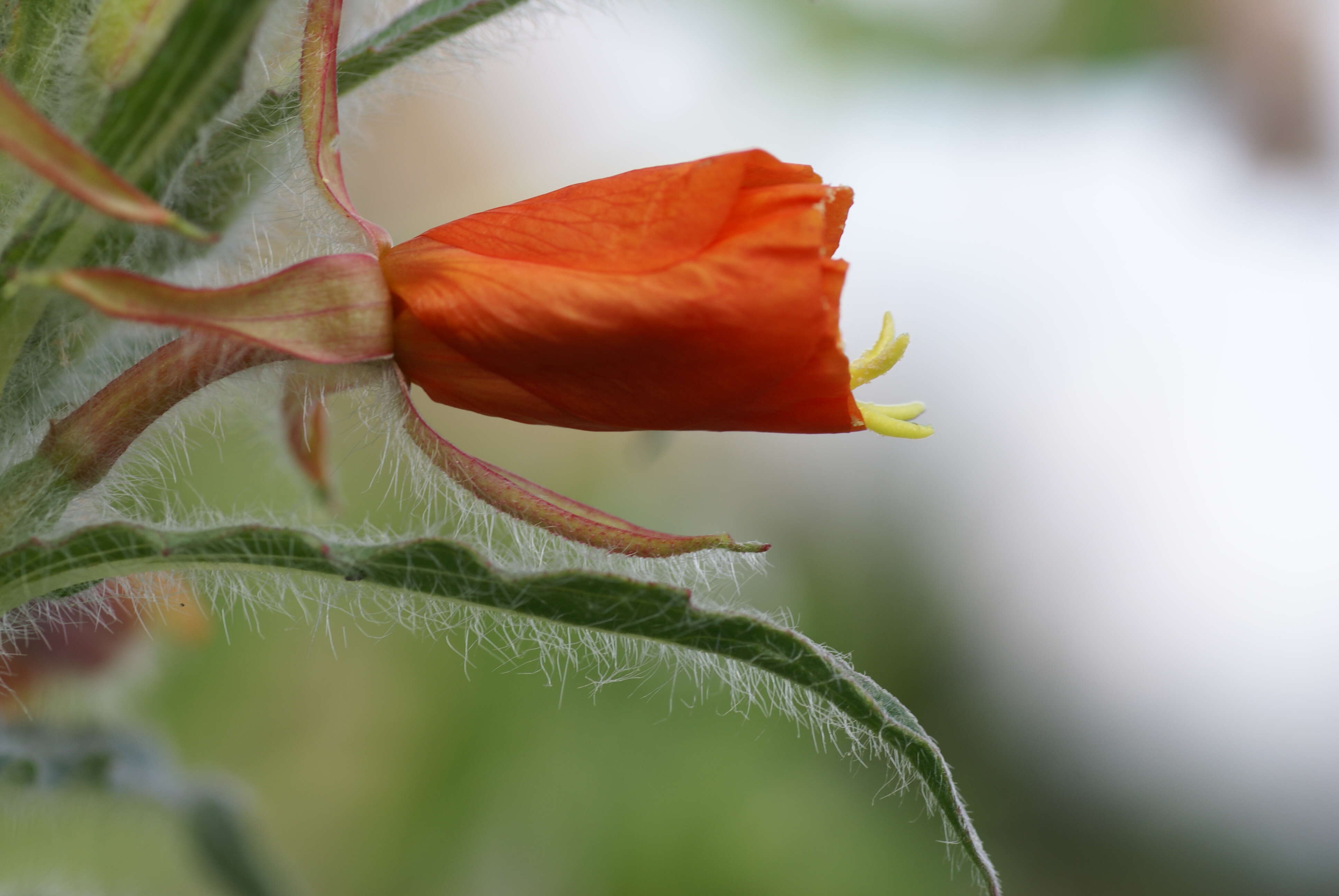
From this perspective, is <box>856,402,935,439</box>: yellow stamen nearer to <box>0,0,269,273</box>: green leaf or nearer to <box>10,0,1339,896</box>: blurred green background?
<box>0,0,269,273</box>: green leaf


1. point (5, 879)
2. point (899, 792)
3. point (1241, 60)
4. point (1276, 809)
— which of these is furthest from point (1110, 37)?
point (5, 879)

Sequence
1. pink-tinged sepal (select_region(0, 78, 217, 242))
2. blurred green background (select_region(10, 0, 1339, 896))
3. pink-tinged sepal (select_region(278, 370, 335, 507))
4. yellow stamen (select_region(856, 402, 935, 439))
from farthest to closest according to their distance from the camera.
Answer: blurred green background (select_region(10, 0, 1339, 896)) → pink-tinged sepal (select_region(278, 370, 335, 507)) → yellow stamen (select_region(856, 402, 935, 439)) → pink-tinged sepal (select_region(0, 78, 217, 242))

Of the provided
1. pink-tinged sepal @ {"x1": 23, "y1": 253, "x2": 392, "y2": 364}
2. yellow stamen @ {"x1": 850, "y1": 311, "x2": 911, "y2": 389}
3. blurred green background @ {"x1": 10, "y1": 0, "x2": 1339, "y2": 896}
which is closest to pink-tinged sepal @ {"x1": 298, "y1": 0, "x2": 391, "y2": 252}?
pink-tinged sepal @ {"x1": 23, "y1": 253, "x2": 392, "y2": 364}

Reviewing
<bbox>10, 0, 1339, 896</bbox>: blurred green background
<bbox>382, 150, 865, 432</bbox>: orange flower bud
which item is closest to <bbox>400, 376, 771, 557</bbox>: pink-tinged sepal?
<bbox>382, 150, 865, 432</bbox>: orange flower bud

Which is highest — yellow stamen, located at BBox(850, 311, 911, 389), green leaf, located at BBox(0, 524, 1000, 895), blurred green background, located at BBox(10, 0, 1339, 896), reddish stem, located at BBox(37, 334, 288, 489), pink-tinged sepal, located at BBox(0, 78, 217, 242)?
pink-tinged sepal, located at BBox(0, 78, 217, 242)

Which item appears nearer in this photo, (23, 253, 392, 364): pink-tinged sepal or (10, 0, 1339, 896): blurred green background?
(23, 253, 392, 364): pink-tinged sepal

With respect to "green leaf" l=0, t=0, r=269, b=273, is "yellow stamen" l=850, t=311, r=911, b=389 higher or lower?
lower

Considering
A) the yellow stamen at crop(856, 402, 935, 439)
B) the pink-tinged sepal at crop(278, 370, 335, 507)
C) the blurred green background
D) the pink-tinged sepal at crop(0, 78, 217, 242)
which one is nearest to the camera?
the pink-tinged sepal at crop(0, 78, 217, 242)

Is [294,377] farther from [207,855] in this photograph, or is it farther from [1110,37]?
[1110,37]
